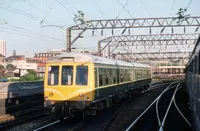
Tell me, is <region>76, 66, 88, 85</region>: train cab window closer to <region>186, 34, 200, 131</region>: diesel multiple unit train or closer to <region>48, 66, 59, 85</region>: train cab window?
<region>48, 66, 59, 85</region>: train cab window

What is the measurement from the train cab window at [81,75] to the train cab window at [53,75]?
100cm

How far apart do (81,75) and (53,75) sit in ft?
4.38

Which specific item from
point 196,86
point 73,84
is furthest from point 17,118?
point 196,86

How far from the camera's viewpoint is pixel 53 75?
16172mm

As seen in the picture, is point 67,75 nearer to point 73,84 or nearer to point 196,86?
point 73,84

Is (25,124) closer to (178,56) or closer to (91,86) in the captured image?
(91,86)

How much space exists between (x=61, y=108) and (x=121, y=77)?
7.79 meters

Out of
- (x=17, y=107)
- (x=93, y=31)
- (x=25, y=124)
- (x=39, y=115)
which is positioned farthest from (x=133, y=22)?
(x=25, y=124)

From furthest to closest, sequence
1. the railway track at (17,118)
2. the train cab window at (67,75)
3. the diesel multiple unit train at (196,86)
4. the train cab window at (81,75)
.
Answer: the train cab window at (67,75)
the train cab window at (81,75)
the railway track at (17,118)
the diesel multiple unit train at (196,86)

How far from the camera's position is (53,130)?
14.2 meters

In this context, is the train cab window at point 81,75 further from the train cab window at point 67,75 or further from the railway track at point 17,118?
the railway track at point 17,118

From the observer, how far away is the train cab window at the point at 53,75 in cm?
1611

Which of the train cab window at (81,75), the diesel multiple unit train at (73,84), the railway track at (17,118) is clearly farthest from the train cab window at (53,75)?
the railway track at (17,118)

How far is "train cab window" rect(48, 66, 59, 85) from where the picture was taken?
634 inches
